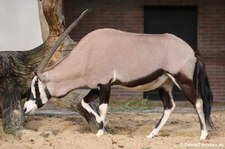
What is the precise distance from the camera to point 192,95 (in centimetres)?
797

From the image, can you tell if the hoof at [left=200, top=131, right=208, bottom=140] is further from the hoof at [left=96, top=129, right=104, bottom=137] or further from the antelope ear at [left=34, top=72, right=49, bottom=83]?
the antelope ear at [left=34, top=72, right=49, bottom=83]

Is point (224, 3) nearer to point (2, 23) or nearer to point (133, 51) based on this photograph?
point (2, 23)

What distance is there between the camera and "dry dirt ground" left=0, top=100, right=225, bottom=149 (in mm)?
7588

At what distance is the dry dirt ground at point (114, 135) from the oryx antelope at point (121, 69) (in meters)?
0.28

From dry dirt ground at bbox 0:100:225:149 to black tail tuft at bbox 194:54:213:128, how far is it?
1.26ft

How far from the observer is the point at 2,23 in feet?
44.2

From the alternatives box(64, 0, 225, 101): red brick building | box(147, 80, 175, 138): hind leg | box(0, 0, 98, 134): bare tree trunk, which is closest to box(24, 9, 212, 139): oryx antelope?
box(147, 80, 175, 138): hind leg

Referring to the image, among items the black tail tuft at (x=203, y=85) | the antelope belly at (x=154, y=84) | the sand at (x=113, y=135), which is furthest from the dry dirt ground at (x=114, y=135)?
the antelope belly at (x=154, y=84)

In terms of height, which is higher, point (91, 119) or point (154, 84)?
point (154, 84)

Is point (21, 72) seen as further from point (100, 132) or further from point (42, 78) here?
point (100, 132)

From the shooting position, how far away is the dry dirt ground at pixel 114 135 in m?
7.59

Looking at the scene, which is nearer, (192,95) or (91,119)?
(192,95)

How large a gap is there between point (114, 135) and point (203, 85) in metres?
1.40

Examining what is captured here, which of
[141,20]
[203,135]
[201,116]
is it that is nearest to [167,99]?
[201,116]
